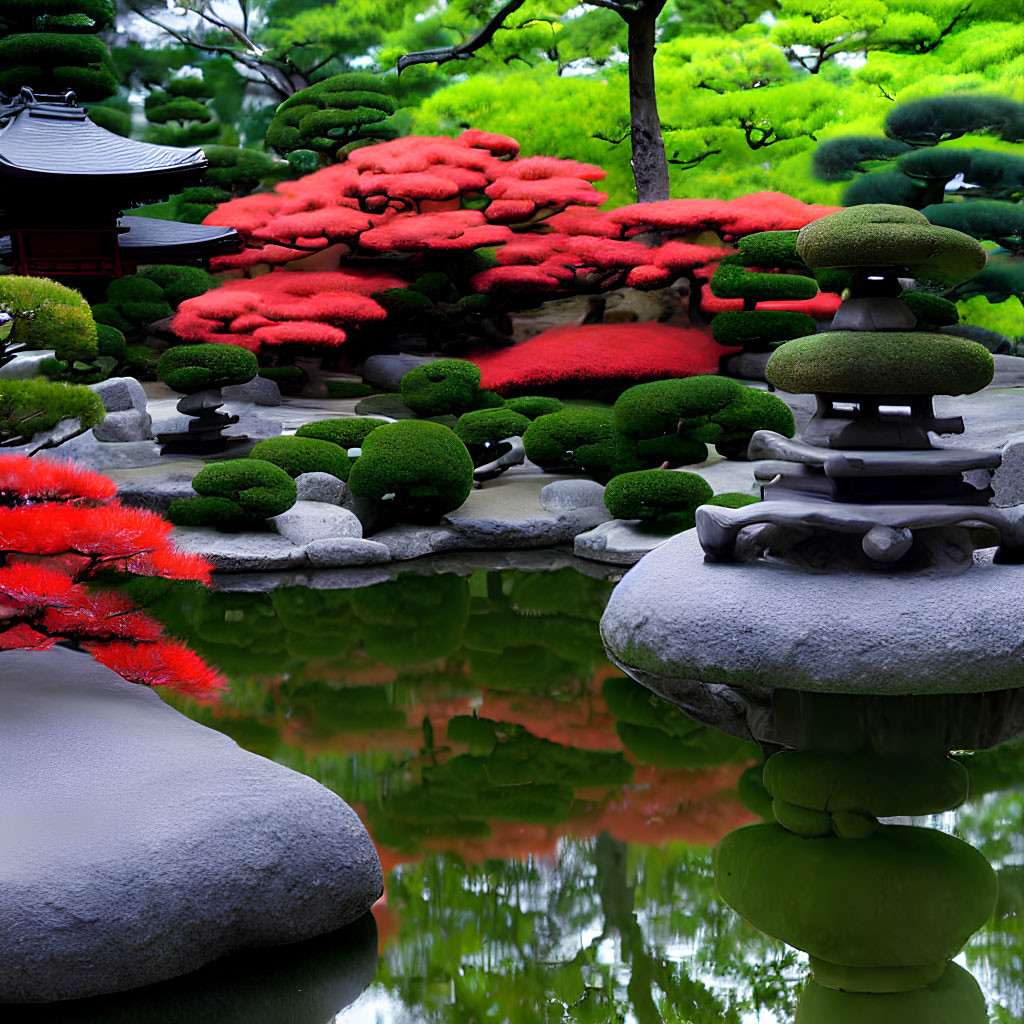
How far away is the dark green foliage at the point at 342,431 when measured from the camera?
1011cm

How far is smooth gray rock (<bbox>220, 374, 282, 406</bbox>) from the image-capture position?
45.1 ft

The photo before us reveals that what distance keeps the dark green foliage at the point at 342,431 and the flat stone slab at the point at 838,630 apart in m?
6.95

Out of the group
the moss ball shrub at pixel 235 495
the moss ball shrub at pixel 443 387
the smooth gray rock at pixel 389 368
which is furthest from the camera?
the smooth gray rock at pixel 389 368

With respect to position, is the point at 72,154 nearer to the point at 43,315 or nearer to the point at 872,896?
the point at 43,315

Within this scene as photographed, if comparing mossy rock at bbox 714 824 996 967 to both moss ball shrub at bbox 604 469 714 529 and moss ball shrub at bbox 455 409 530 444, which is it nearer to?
moss ball shrub at bbox 604 469 714 529

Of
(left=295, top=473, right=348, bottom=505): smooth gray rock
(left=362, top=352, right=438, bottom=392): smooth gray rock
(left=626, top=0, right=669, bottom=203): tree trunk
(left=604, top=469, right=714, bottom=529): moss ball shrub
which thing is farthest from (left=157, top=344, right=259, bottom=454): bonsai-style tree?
(left=626, top=0, right=669, bottom=203): tree trunk

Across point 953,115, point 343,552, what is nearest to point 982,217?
point 953,115

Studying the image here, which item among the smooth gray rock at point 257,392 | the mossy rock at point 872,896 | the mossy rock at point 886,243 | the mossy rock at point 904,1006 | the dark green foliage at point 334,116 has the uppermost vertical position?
the dark green foliage at point 334,116

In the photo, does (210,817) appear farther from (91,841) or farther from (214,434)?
(214,434)

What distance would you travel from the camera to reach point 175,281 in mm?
15406

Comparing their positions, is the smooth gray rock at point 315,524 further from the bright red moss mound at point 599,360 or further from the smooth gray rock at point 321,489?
the bright red moss mound at point 599,360

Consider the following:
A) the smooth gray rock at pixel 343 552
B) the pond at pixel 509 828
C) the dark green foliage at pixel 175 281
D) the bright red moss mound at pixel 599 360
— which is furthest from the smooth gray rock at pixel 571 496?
the dark green foliage at pixel 175 281

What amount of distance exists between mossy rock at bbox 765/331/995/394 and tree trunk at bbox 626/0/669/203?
11681mm

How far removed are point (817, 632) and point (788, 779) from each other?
497 millimetres
